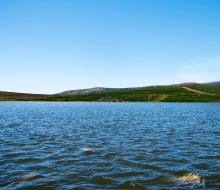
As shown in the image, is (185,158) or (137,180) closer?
(137,180)

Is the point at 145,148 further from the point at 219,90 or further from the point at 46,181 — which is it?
the point at 219,90

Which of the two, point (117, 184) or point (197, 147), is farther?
point (197, 147)

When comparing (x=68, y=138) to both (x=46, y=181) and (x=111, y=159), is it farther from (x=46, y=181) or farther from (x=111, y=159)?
(x=46, y=181)

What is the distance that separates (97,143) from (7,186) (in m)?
12.7

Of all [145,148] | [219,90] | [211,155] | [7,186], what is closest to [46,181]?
[7,186]

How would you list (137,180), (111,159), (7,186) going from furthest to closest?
(111,159)
(137,180)
(7,186)

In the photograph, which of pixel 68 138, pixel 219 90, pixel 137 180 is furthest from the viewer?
pixel 219 90

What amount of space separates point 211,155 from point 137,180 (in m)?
8.50

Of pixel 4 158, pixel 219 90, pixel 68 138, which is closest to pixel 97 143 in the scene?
pixel 68 138

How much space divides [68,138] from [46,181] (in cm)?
1437

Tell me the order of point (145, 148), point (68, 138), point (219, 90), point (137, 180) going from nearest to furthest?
point (137, 180), point (145, 148), point (68, 138), point (219, 90)

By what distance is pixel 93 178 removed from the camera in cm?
1500

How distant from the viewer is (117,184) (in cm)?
1402

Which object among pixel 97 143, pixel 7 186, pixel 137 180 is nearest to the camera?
pixel 7 186
